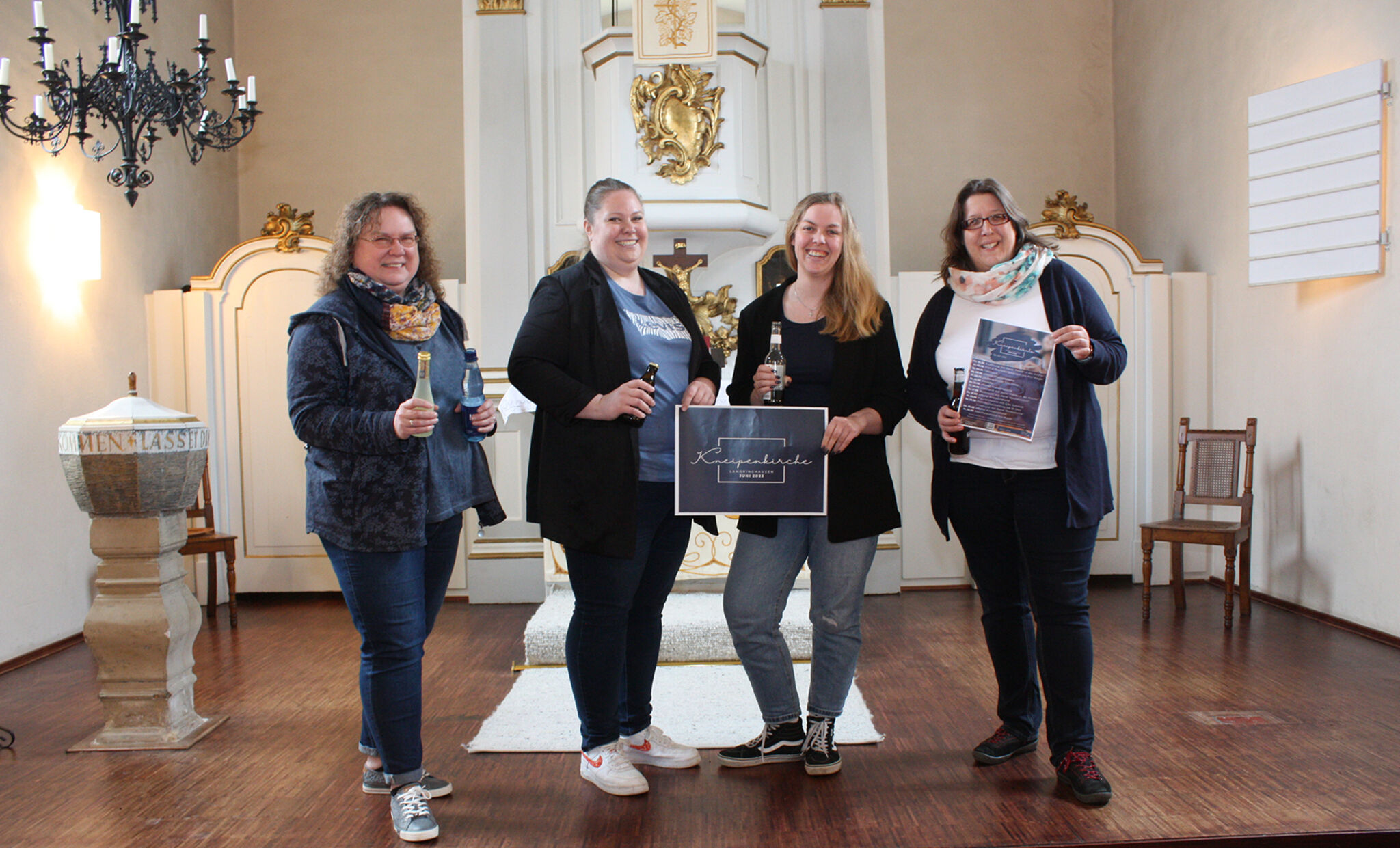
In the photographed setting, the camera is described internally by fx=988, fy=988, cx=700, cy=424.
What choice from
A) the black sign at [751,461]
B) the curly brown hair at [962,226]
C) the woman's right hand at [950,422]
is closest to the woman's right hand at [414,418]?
the black sign at [751,461]

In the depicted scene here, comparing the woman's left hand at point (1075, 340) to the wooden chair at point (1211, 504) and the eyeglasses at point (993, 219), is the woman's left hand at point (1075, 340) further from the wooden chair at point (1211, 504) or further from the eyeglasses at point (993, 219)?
the wooden chair at point (1211, 504)

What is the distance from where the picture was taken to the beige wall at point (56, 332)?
4062mm

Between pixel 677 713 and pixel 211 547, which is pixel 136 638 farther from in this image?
pixel 211 547

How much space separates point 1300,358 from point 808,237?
341cm

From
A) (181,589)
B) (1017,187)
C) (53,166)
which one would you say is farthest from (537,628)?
(1017,187)

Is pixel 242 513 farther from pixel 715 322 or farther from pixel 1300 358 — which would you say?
pixel 1300 358

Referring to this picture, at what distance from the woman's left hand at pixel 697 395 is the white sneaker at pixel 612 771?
892mm

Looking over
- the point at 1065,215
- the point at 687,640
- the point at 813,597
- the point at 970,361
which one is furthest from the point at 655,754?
the point at 1065,215

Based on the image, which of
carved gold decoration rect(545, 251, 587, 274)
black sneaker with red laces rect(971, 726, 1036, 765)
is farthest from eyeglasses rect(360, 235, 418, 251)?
carved gold decoration rect(545, 251, 587, 274)

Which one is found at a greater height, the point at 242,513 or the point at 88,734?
the point at 242,513

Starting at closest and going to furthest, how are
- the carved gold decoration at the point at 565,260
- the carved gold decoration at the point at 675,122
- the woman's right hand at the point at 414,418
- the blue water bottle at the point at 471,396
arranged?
the woman's right hand at the point at 414,418, the blue water bottle at the point at 471,396, the carved gold decoration at the point at 675,122, the carved gold decoration at the point at 565,260

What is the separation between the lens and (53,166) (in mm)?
4355

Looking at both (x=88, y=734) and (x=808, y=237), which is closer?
(x=808, y=237)

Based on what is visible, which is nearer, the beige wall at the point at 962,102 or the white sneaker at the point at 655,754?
the white sneaker at the point at 655,754
